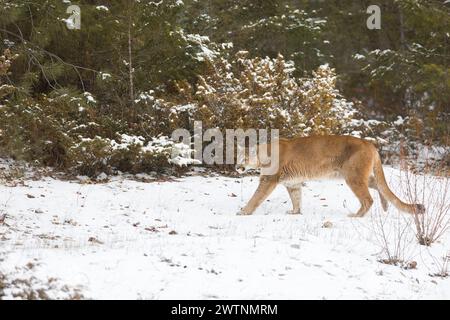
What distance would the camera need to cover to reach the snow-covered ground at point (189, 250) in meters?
5.52

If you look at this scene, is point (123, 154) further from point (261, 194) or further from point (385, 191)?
point (385, 191)

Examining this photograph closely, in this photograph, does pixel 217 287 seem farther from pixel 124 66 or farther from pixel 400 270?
pixel 124 66

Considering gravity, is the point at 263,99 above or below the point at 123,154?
above

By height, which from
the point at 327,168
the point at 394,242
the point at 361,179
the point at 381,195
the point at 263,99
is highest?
the point at 263,99

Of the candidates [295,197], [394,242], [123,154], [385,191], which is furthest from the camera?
[123,154]

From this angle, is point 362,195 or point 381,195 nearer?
point 362,195

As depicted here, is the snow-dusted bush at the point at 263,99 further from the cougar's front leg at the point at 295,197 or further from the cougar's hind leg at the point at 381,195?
the cougar's hind leg at the point at 381,195

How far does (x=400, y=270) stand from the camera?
262 inches

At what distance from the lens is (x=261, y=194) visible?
32.1 ft

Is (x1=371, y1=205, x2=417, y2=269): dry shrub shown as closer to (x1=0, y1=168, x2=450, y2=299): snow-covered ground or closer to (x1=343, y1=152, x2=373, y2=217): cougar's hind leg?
(x1=0, y1=168, x2=450, y2=299): snow-covered ground

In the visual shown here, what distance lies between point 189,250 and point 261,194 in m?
3.45

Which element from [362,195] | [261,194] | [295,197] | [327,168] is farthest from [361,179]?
[261,194]

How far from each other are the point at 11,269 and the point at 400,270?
4.19 meters

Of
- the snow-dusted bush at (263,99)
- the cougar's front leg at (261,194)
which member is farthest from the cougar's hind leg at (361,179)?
the snow-dusted bush at (263,99)
